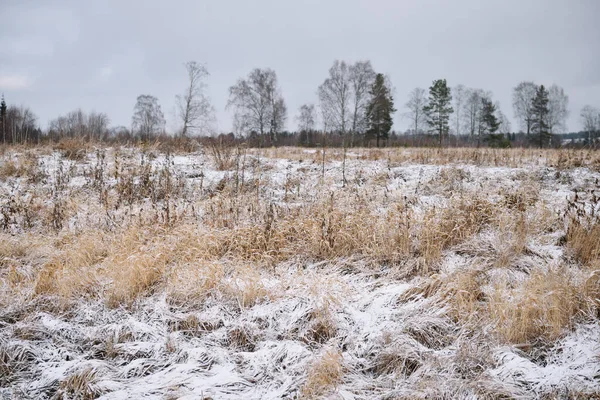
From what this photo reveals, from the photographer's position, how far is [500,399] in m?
1.93

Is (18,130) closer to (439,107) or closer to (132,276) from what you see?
(132,276)

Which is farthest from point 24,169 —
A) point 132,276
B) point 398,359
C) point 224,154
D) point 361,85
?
point 361,85

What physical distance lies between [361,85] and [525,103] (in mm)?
25023

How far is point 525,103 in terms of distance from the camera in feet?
133

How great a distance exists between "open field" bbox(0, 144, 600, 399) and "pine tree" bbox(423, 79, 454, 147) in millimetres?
35081

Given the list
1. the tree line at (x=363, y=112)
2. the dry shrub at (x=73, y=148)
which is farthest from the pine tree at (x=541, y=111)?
the dry shrub at (x=73, y=148)

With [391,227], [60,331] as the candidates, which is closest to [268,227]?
[391,227]

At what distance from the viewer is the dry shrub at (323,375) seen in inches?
79.0

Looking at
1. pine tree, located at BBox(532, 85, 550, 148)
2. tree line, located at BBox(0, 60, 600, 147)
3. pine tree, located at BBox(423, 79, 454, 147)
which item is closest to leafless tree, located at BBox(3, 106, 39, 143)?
tree line, located at BBox(0, 60, 600, 147)

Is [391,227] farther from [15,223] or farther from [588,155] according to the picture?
[588,155]

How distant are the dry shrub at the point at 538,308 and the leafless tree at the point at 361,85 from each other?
1100 inches

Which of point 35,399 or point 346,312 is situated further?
point 346,312

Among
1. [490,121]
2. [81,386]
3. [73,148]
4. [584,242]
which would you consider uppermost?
[490,121]

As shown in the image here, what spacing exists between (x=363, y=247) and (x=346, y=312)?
46.0 inches
